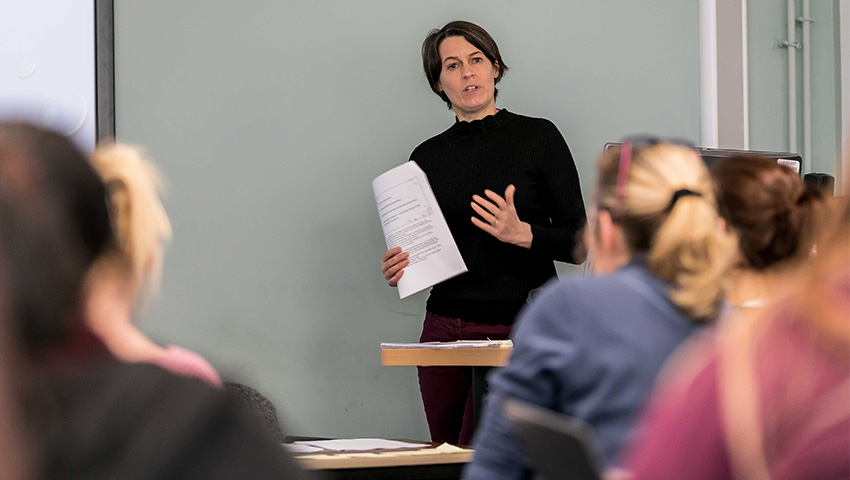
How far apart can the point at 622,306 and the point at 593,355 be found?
0.08 m

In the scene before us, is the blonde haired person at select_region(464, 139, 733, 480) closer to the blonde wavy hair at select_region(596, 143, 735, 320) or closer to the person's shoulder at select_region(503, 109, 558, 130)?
the blonde wavy hair at select_region(596, 143, 735, 320)

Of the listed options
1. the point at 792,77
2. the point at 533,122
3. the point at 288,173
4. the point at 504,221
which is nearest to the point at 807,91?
the point at 792,77

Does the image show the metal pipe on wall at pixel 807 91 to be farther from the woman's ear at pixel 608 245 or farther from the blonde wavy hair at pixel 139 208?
the blonde wavy hair at pixel 139 208

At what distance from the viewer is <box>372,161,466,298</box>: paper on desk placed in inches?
112

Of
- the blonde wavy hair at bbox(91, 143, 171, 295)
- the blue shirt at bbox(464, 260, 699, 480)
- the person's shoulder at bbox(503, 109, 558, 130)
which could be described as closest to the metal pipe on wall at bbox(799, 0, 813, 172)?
the person's shoulder at bbox(503, 109, 558, 130)

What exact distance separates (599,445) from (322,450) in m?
0.65

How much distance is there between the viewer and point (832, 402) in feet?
1.90

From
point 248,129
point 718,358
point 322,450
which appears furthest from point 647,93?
point 718,358

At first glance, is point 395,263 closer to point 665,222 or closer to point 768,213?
point 768,213

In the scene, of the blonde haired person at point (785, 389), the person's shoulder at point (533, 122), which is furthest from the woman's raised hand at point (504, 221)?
the blonde haired person at point (785, 389)

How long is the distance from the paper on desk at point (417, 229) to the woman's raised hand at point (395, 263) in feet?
0.05

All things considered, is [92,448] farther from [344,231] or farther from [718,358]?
[344,231]

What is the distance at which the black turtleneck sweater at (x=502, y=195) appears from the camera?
2957mm

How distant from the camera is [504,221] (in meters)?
2.85
